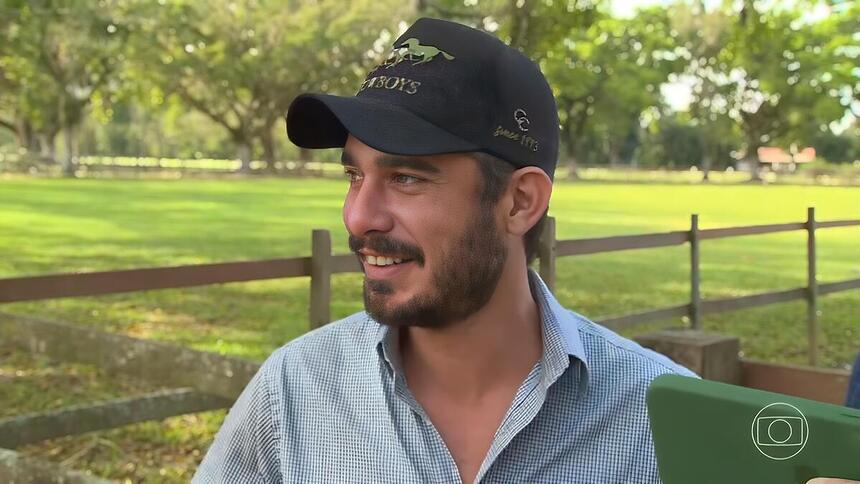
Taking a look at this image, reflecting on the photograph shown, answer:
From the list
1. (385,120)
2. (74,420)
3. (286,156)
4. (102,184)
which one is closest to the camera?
(385,120)

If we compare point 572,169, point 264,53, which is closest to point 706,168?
point 572,169

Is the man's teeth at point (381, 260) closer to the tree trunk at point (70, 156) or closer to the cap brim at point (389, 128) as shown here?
the cap brim at point (389, 128)

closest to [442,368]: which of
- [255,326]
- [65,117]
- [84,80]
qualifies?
[255,326]

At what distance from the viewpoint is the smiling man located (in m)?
1.09

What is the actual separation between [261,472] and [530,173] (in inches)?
19.4

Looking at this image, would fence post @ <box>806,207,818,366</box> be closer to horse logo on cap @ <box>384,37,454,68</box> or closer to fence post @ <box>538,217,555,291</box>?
fence post @ <box>538,217,555,291</box>

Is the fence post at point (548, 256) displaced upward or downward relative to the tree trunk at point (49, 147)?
downward

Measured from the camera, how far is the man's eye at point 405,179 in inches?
43.2

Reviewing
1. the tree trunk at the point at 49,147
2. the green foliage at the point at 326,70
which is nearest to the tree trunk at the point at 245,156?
the green foliage at the point at 326,70

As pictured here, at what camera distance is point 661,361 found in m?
1.21

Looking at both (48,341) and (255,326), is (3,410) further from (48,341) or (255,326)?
(255,326)

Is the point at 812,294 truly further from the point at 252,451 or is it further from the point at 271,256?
the point at 271,256

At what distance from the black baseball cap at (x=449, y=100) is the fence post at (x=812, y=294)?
5.59 meters

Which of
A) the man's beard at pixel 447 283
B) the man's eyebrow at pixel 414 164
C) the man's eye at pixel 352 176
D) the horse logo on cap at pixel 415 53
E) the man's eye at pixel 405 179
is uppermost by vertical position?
the horse logo on cap at pixel 415 53
